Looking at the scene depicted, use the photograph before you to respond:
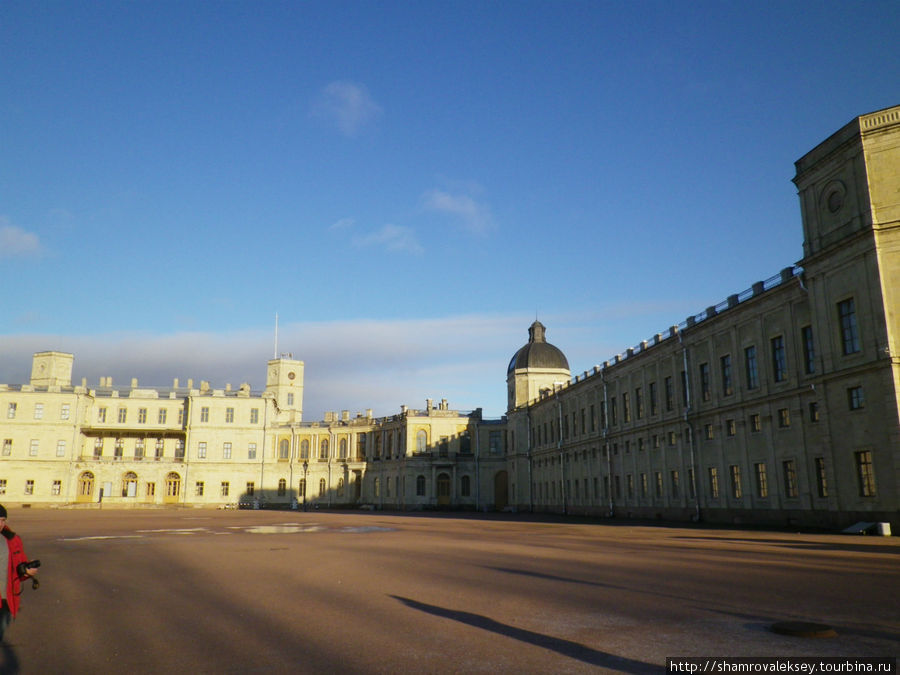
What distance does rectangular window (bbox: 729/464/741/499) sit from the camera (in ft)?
128

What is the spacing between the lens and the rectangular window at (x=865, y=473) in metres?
29.1

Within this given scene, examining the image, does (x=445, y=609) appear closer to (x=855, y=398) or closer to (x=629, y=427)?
(x=855, y=398)

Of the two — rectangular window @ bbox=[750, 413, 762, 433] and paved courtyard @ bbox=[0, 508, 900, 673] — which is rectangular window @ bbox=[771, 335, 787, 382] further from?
paved courtyard @ bbox=[0, 508, 900, 673]

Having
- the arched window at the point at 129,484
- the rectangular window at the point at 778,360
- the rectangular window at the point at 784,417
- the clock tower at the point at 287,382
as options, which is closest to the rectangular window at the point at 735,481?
the rectangular window at the point at 784,417

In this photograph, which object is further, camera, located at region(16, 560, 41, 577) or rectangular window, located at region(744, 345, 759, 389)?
rectangular window, located at region(744, 345, 759, 389)

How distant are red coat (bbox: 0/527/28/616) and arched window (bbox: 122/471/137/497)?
85.9m

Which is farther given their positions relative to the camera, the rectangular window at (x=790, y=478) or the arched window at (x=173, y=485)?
the arched window at (x=173, y=485)

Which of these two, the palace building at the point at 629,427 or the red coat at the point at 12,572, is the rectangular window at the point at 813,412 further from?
the red coat at the point at 12,572

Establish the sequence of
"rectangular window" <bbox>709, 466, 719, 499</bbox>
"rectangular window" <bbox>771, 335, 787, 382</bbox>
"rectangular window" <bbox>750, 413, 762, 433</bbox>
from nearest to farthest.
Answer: "rectangular window" <bbox>771, 335, 787, 382</bbox> → "rectangular window" <bbox>750, 413, 762, 433</bbox> → "rectangular window" <bbox>709, 466, 719, 499</bbox>

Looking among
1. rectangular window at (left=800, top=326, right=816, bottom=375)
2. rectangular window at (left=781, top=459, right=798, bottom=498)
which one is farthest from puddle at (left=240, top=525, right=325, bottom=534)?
rectangular window at (left=800, top=326, right=816, bottom=375)

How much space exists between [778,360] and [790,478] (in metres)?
6.07

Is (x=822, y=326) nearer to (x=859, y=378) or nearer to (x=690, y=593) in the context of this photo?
(x=859, y=378)

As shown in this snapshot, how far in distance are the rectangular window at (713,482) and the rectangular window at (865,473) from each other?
38.5ft

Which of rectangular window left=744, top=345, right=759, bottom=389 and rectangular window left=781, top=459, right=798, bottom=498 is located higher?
rectangular window left=744, top=345, right=759, bottom=389
